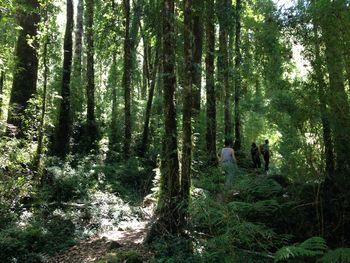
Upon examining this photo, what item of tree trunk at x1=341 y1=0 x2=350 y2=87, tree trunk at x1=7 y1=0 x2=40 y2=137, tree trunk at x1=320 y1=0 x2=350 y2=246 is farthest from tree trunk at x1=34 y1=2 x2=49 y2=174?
tree trunk at x1=341 y1=0 x2=350 y2=87

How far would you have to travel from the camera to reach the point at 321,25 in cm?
727

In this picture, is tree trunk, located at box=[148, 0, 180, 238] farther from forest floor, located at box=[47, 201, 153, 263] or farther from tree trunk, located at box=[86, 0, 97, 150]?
tree trunk, located at box=[86, 0, 97, 150]

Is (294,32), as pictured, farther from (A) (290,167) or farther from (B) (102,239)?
(B) (102,239)

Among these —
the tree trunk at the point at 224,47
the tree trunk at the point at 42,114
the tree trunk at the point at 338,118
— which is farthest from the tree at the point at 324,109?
the tree trunk at the point at 42,114

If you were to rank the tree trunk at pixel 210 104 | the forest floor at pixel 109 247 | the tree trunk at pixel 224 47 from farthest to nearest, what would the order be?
the tree trunk at pixel 210 104
the tree trunk at pixel 224 47
the forest floor at pixel 109 247

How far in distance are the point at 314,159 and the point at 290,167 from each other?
0.54 m

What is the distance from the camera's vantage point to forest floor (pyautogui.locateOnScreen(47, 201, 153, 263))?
7188mm

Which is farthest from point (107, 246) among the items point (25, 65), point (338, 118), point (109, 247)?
point (25, 65)

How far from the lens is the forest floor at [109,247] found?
7188mm

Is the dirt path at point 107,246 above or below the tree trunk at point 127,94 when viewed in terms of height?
below

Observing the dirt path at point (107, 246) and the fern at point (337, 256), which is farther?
the dirt path at point (107, 246)

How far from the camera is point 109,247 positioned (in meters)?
7.87

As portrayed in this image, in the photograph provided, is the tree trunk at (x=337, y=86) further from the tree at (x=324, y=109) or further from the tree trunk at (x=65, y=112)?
the tree trunk at (x=65, y=112)

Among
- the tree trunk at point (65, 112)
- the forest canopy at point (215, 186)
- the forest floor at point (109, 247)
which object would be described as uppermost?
the tree trunk at point (65, 112)
